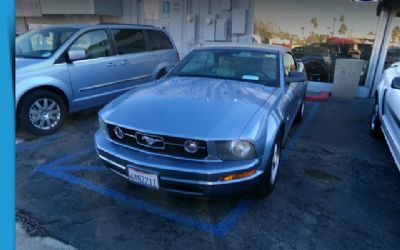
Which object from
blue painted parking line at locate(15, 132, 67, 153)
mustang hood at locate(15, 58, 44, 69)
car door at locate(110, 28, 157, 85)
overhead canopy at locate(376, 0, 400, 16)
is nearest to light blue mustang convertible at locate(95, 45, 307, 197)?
blue painted parking line at locate(15, 132, 67, 153)

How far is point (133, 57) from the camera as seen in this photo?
6.13m

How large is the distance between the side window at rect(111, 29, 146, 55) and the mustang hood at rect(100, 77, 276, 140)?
2.64m

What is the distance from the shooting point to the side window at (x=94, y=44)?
5266 mm

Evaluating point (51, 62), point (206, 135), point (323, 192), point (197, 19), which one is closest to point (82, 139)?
point (51, 62)

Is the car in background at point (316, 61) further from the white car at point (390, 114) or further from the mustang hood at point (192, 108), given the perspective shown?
the mustang hood at point (192, 108)

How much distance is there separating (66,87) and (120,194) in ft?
8.29

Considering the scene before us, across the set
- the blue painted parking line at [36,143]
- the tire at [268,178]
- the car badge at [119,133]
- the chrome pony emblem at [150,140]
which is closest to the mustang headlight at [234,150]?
the tire at [268,178]

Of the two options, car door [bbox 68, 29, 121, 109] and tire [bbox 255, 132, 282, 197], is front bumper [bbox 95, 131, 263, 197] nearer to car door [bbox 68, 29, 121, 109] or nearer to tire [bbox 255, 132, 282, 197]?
tire [bbox 255, 132, 282, 197]

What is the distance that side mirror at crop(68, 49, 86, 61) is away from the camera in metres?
4.95

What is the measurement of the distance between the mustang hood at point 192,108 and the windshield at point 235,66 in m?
0.24

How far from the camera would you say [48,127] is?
4.97 meters

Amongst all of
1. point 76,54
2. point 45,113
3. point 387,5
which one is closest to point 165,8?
point 76,54

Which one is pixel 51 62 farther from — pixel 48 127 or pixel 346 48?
pixel 346 48

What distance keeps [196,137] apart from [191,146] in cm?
11
